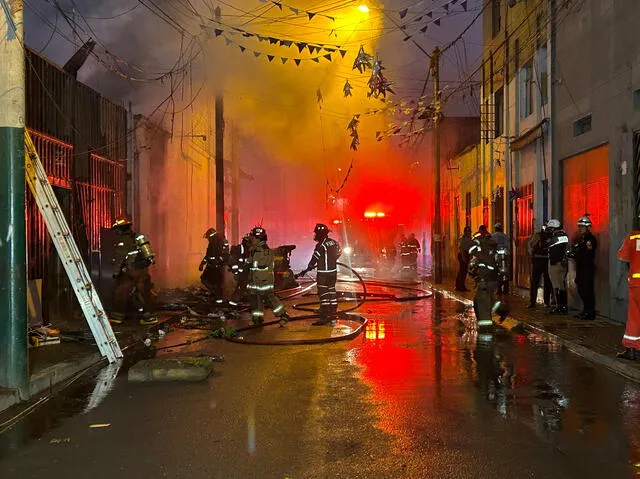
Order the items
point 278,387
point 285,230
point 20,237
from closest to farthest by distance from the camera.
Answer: point 20,237
point 278,387
point 285,230

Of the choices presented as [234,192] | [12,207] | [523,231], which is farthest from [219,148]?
[234,192]

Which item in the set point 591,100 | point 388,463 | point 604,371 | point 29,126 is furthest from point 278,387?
point 591,100

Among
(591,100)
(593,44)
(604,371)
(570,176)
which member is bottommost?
(604,371)

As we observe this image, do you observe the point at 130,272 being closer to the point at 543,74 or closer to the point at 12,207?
the point at 12,207

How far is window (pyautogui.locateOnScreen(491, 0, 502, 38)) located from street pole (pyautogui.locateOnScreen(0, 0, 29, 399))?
14.0m

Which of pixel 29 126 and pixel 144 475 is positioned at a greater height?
pixel 29 126

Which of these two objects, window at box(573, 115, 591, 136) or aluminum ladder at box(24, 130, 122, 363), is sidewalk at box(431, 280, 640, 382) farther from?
aluminum ladder at box(24, 130, 122, 363)

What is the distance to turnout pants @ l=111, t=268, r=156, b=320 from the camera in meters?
9.49

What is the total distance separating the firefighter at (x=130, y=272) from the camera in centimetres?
940

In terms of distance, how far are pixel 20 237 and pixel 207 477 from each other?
292 cm

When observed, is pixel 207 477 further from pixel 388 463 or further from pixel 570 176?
pixel 570 176

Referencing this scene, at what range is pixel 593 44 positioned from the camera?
10.2m

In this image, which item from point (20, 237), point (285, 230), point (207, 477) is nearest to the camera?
point (207, 477)

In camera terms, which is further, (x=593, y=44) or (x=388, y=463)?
(x=593, y=44)
